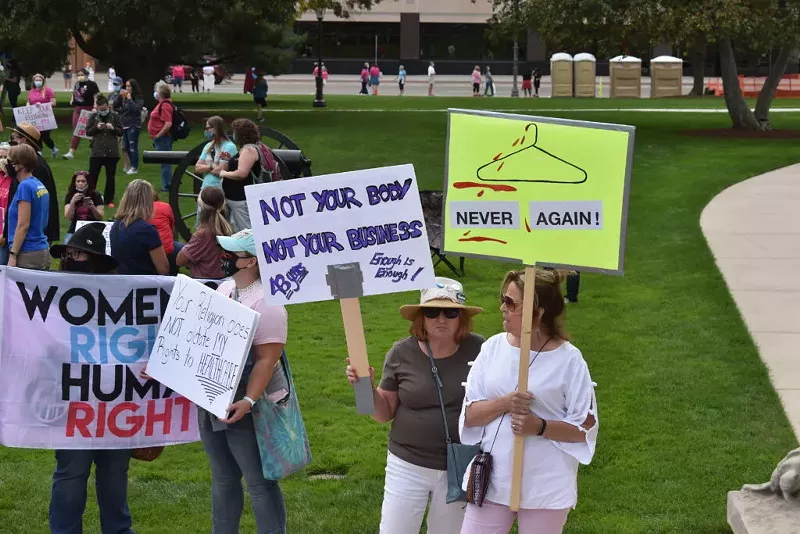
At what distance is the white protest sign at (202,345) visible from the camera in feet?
18.9

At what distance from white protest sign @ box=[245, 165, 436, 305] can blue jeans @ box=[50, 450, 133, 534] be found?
5.60ft

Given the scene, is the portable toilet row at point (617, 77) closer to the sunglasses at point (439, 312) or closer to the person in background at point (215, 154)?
the person in background at point (215, 154)

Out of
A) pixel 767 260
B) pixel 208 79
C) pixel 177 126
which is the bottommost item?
pixel 767 260

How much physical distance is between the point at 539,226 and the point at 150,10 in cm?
2647

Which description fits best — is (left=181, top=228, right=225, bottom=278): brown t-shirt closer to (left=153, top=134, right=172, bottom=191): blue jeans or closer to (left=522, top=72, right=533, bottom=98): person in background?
(left=153, top=134, right=172, bottom=191): blue jeans

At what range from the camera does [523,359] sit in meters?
5.05

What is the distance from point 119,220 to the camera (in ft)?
30.5

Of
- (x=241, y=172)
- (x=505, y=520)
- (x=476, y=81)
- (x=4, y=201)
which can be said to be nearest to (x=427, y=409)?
(x=505, y=520)

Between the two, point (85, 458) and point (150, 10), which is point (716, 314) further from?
point (150, 10)

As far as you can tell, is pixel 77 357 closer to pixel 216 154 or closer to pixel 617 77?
pixel 216 154

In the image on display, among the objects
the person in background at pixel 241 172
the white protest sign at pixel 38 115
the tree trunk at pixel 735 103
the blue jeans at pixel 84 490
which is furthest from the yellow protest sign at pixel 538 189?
the tree trunk at pixel 735 103

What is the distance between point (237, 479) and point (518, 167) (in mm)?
2027

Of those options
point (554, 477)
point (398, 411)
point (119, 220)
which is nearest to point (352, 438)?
point (119, 220)

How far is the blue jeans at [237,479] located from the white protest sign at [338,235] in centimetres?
82
